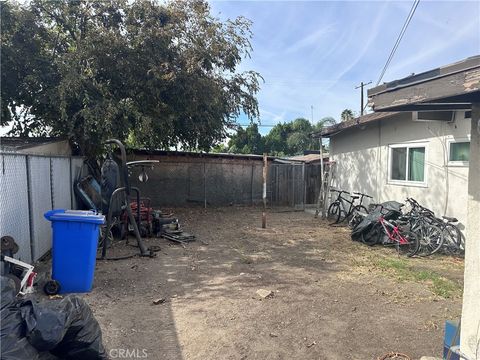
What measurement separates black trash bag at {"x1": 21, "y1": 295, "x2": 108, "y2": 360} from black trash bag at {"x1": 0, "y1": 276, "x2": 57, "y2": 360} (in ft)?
0.12

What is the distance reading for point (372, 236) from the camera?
8203 mm

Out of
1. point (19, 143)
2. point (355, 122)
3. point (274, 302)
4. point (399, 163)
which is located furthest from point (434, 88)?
point (355, 122)

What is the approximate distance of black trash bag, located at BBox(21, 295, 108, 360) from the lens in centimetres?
249

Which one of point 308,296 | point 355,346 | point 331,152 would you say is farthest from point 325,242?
point 331,152

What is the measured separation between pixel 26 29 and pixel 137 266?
7.25 m

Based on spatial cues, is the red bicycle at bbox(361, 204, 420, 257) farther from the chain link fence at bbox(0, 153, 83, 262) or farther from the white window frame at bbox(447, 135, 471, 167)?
the chain link fence at bbox(0, 153, 83, 262)

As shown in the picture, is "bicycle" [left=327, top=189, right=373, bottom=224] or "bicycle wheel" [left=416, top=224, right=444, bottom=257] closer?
"bicycle wheel" [left=416, top=224, right=444, bottom=257]

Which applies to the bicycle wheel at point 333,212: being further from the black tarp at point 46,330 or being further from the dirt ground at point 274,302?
the black tarp at point 46,330

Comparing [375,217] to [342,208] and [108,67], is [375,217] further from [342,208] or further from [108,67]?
[108,67]

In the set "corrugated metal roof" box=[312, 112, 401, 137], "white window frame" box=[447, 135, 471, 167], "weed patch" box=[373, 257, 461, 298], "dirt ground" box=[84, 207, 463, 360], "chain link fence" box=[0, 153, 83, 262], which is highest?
"corrugated metal roof" box=[312, 112, 401, 137]

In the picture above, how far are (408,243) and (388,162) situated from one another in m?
3.10

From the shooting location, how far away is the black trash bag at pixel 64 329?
8.18 ft


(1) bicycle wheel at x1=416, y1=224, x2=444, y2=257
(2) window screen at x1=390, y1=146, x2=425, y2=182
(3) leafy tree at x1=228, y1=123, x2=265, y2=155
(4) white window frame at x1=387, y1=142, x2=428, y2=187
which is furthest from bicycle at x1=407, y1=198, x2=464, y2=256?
(3) leafy tree at x1=228, y1=123, x2=265, y2=155

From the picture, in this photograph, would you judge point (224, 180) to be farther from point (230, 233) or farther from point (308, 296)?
point (308, 296)
